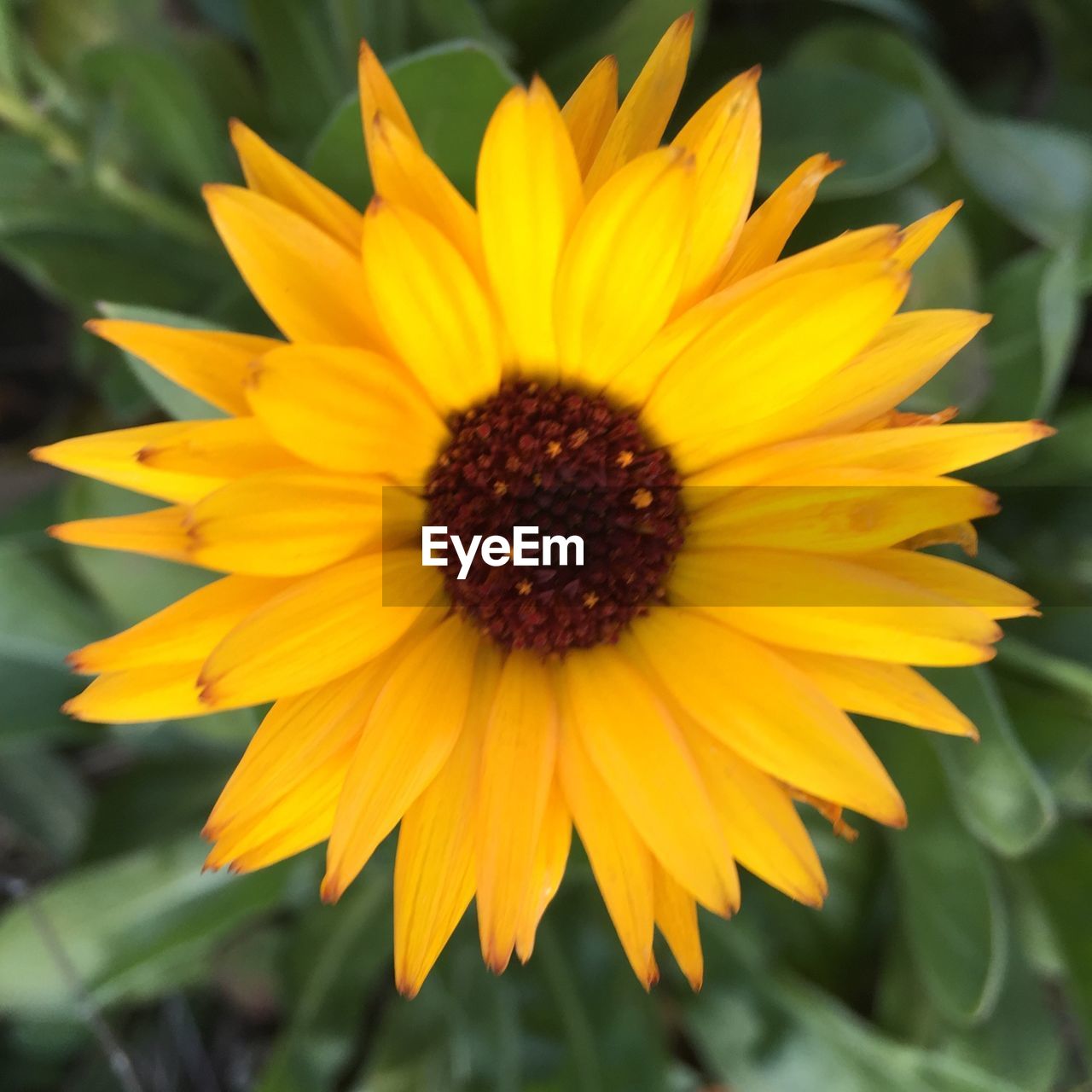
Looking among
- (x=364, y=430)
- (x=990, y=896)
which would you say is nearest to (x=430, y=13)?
(x=364, y=430)

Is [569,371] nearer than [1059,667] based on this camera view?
Yes

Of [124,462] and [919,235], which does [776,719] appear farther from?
[124,462]

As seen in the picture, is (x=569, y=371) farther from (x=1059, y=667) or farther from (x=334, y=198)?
(x=1059, y=667)

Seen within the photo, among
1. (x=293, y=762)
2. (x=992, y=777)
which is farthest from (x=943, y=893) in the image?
(x=293, y=762)

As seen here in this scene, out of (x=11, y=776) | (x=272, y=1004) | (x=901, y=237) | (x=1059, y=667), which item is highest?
(x=901, y=237)

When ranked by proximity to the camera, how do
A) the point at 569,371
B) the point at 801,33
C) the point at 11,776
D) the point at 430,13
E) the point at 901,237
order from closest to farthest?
the point at 901,237 → the point at 569,371 → the point at 430,13 → the point at 801,33 → the point at 11,776
